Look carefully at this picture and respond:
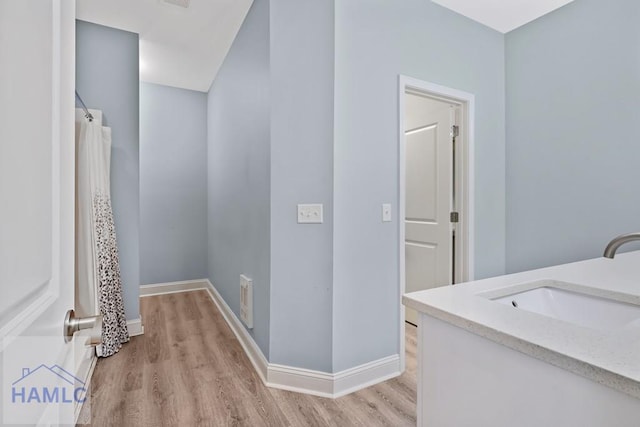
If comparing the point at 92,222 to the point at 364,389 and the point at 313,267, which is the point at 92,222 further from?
the point at 364,389

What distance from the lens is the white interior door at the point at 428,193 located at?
2.63m

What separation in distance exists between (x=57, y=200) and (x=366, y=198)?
164 cm

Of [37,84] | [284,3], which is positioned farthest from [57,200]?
[284,3]

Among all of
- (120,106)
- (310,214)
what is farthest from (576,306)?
(120,106)

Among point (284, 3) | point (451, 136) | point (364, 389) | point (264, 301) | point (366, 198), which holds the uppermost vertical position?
point (284, 3)

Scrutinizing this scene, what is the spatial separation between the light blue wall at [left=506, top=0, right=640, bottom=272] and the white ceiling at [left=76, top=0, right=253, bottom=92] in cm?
240

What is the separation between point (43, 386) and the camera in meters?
0.49

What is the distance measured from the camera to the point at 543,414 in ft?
2.21

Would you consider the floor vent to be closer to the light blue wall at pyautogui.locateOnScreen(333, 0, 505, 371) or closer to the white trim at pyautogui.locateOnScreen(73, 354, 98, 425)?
the light blue wall at pyautogui.locateOnScreen(333, 0, 505, 371)

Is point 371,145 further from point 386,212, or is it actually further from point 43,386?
point 43,386

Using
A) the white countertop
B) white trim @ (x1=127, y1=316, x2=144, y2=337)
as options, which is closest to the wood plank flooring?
white trim @ (x1=127, y1=316, x2=144, y2=337)

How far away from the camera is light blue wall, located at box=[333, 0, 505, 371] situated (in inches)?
75.4

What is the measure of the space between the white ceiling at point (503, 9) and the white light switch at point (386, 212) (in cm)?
160

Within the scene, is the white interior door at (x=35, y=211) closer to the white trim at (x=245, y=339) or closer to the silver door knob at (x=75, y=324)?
the silver door knob at (x=75, y=324)
